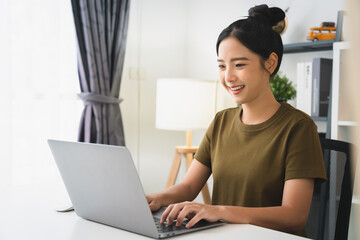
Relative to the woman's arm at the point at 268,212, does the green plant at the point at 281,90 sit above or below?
above

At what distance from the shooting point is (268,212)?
1103 millimetres

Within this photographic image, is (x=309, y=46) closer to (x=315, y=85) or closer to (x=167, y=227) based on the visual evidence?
(x=315, y=85)

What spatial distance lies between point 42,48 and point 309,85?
5.26 feet

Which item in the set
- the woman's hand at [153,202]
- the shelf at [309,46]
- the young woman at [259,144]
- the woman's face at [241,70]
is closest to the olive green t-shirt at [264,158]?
the young woman at [259,144]

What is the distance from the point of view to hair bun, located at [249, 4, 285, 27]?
4.33ft

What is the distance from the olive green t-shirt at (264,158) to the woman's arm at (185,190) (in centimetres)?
6

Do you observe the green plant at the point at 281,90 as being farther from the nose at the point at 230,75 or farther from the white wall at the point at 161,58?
the nose at the point at 230,75

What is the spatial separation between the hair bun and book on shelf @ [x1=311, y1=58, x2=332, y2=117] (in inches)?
42.2

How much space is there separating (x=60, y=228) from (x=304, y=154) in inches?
27.5

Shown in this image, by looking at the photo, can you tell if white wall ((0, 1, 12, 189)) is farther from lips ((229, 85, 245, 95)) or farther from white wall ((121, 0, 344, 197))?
lips ((229, 85, 245, 95))

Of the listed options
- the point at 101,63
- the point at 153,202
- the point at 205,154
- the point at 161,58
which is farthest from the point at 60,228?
the point at 161,58

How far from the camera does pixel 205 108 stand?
2.78 m

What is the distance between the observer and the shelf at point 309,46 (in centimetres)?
241

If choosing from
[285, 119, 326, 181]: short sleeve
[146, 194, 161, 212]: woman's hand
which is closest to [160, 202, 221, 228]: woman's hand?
[146, 194, 161, 212]: woman's hand
